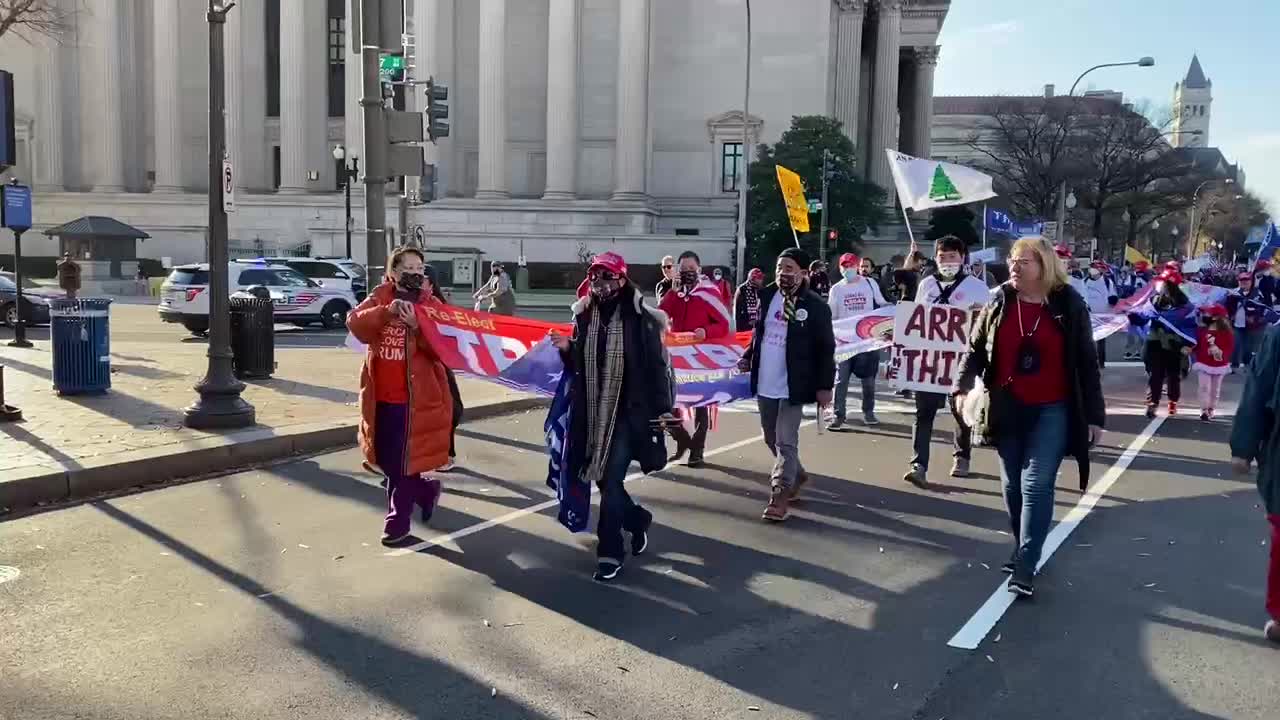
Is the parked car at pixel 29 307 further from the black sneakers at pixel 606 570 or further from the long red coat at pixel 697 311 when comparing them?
the black sneakers at pixel 606 570

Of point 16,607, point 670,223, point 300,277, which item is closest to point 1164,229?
point 670,223

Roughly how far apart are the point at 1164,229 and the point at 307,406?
316 feet

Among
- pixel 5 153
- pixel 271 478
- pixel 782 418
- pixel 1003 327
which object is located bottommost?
pixel 271 478

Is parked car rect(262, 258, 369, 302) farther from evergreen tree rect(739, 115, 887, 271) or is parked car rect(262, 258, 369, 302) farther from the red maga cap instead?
the red maga cap

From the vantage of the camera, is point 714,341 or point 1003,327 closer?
point 1003,327

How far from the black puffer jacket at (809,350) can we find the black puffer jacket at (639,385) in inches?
61.8

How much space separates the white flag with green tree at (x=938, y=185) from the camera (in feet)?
42.9

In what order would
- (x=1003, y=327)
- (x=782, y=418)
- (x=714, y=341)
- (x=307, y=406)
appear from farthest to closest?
(x=307, y=406) → (x=714, y=341) → (x=782, y=418) → (x=1003, y=327)

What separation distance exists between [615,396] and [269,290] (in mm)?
21820

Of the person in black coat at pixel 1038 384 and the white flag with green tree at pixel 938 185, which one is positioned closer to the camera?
the person in black coat at pixel 1038 384

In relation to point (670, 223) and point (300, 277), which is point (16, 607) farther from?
point (670, 223)

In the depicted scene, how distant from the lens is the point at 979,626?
224 inches

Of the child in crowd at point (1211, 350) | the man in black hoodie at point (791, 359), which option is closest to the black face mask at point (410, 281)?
the man in black hoodie at point (791, 359)

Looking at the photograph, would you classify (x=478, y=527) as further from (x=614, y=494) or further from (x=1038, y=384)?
(x=1038, y=384)
